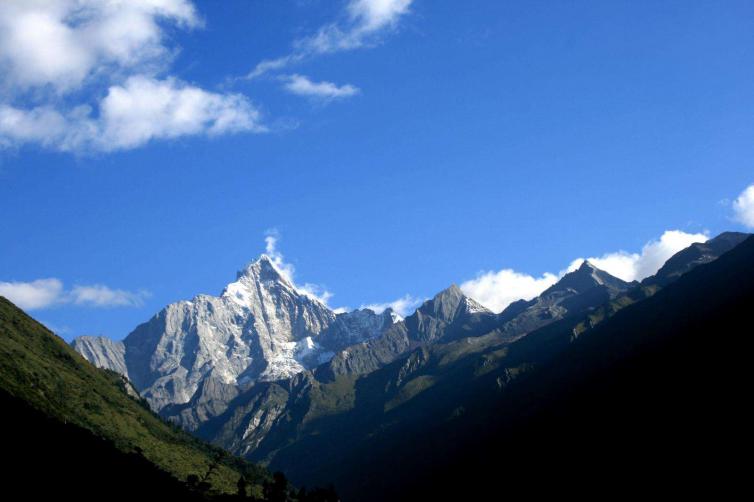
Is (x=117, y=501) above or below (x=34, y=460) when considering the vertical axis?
below

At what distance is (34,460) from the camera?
197500 mm

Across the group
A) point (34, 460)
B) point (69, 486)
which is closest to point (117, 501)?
point (69, 486)

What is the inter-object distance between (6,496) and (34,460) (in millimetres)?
28358

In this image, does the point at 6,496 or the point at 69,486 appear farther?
the point at 69,486

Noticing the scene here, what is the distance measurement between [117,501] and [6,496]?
32.5m

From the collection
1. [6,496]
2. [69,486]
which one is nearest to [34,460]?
[69,486]

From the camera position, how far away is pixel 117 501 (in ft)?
643

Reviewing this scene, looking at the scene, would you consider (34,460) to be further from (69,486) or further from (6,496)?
(6,496)

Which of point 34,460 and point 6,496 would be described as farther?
point 34,460

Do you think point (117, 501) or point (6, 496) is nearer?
point (6, 496)

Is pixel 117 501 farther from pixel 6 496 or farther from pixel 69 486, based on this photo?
pixel 6 496

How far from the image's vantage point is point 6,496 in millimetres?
169875

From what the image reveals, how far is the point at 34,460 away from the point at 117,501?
2511 centimetres
